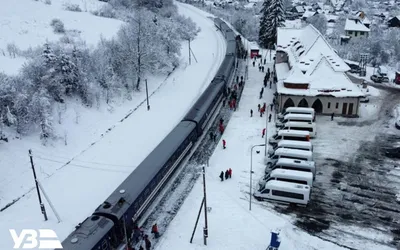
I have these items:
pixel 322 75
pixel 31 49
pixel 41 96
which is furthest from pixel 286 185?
pixel 31 49

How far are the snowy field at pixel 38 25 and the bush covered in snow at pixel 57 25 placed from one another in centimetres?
54

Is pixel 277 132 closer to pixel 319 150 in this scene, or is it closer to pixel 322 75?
pixel 319 150

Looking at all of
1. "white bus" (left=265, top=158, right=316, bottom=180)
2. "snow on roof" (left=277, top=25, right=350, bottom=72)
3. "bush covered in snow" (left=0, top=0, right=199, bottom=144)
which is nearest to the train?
"white bus" (left=265, top=158, right=316, bottom=180)

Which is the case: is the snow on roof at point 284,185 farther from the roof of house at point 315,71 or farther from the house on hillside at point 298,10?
the house on hillside at point 298,10

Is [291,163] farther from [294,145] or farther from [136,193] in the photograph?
[136,193]

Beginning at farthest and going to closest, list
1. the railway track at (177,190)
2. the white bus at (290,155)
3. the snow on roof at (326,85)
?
the snow on roof at (326,85), the white bus at (290,155), the railway track at (177,190)

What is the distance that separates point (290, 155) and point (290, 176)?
10.9ft

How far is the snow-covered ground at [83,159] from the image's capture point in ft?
77.5

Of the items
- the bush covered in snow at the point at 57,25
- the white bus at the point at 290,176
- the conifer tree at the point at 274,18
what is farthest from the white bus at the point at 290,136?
the conifer tree at the point at 274,18

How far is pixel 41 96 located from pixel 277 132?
21.2 m

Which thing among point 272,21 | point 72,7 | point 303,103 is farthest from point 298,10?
point 303,103

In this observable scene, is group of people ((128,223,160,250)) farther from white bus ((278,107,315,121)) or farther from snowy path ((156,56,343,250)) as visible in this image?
white bus ((278,107,315,121))

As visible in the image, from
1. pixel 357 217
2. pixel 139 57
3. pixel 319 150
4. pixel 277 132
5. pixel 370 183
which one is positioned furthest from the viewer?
pixel 139 57

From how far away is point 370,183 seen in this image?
2669 centimetres
